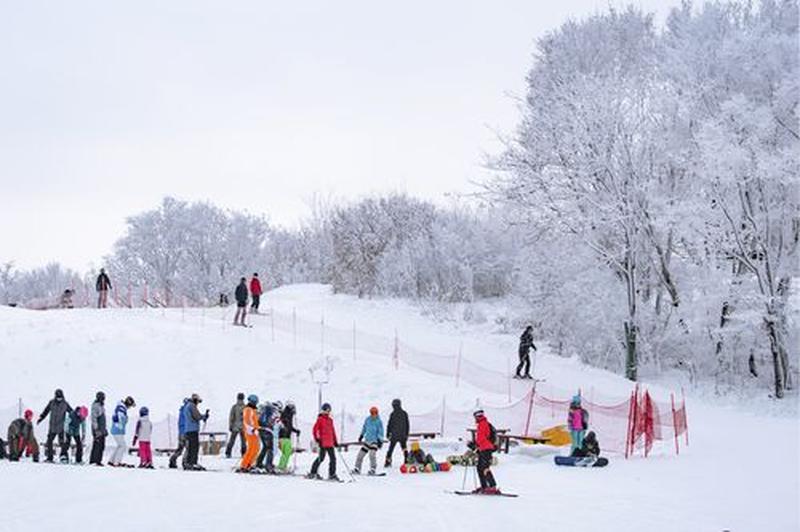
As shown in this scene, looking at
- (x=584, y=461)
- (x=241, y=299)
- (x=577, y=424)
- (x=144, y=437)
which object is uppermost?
(x=241, y=299)

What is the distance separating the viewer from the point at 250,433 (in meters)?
17.3

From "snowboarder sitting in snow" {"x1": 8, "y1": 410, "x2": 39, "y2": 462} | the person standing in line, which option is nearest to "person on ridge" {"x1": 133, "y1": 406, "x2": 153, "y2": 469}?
the person standing in line

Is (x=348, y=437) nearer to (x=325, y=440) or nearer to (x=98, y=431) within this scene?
(x=98, y=431)

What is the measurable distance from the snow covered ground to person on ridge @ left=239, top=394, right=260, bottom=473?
898 millimetres

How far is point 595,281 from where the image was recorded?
125 feet

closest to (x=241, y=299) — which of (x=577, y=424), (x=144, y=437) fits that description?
(x=144, y=437)

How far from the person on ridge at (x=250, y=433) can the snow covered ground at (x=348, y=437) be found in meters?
0.90

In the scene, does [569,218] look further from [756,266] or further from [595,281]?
[756,266]

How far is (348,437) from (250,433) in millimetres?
9274

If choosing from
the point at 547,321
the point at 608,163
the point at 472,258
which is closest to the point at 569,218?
the point at 608,163

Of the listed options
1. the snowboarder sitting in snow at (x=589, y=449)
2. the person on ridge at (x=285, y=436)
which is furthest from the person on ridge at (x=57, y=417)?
the snowboarder sitting in snow at (x=589, y=449)

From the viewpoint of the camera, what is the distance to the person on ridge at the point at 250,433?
17156 millimetres

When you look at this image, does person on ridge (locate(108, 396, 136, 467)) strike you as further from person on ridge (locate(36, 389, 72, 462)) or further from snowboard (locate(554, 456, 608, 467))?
snowboard (locate(554, 456, 608, 467))

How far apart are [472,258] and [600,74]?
15954 millimetres
